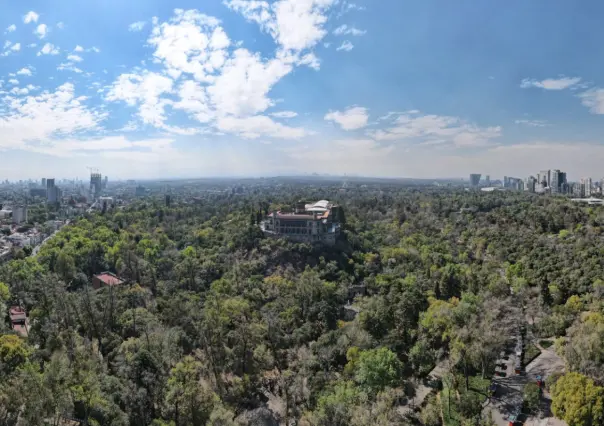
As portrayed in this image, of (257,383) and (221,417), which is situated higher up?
(221,417)

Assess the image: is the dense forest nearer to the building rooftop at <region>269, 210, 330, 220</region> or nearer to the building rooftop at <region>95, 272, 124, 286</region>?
the building rooftop at <region>95, 272, 124, 286</region>

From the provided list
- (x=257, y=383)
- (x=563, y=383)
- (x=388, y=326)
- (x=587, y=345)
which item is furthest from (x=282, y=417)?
(x=587, y=345)

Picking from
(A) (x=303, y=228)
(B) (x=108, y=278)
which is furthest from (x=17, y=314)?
(A) (x=303, y=228)

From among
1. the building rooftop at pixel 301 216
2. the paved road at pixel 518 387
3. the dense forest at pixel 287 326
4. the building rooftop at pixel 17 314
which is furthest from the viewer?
the building rooftop at pixel 301 216

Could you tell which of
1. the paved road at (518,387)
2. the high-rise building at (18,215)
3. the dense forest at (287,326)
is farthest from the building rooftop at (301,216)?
the high-rise building at (18,215)

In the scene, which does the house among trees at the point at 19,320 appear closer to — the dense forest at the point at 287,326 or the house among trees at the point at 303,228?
the dense forest at the point at 287,326

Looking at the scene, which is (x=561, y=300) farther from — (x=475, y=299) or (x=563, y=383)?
(x=563, y=383)

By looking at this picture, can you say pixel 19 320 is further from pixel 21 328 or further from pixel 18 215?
pixel 18 215
